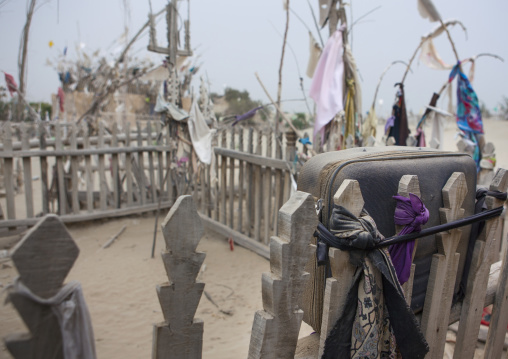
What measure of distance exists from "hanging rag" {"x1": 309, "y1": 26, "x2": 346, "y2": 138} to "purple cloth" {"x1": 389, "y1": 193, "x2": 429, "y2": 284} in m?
2.95

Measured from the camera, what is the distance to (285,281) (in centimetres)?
122

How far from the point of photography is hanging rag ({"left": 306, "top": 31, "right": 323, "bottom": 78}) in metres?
4.88

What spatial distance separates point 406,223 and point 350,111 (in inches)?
129

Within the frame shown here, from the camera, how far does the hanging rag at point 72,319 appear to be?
2.95ft

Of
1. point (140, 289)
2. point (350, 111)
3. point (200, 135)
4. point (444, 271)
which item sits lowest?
point (140, 289)

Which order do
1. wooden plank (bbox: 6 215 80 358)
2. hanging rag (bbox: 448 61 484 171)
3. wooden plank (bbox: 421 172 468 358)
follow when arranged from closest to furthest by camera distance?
wooden plank (bbox: 6 215 80 358), wooden plank (bbox: 421 172 468 358), hanging rag (bbox: 448 61 484 171)

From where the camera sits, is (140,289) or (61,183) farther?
(61,183)

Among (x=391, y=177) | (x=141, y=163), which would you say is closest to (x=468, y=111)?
(x=391, y=177)

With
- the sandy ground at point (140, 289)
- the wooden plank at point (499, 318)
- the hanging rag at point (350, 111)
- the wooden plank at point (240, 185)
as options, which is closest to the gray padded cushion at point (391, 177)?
the wooden plank at point (499, 318)

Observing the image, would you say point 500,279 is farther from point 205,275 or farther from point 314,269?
point 205,275

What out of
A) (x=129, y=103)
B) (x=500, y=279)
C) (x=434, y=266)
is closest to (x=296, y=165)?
(x=500, y=279)

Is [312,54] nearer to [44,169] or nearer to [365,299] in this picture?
[365,299]

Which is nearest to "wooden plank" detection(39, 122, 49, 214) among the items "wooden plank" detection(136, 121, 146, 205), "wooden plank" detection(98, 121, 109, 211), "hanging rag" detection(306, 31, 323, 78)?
"wooden plank" detection(98, 121, 109, 211)

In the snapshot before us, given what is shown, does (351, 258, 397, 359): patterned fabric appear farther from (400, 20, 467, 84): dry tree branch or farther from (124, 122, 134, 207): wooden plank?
(124, 122, 134, 207): wooden plank
